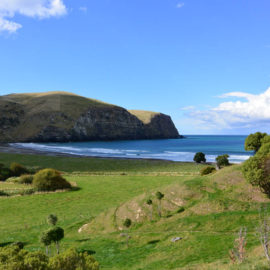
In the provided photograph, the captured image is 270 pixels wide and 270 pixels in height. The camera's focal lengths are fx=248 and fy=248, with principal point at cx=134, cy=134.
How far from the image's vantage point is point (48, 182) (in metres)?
48.6

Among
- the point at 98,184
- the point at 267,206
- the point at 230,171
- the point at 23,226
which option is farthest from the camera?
the point at 98,184

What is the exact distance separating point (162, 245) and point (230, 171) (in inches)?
424

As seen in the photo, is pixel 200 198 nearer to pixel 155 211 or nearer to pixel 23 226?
pixel 155 211

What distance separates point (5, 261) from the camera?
9.23 m

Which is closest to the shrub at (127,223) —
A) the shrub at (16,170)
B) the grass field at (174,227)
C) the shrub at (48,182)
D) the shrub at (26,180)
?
the grass field at (174,227)

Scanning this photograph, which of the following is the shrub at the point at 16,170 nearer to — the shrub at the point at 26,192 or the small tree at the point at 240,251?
the shrub at the point at 26,192

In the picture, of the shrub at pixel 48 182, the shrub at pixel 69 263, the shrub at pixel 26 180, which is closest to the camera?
the shrub at pixel 69 263

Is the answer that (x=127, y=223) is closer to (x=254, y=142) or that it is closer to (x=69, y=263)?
(x=69, y=263)

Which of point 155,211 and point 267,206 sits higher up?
point 267,206

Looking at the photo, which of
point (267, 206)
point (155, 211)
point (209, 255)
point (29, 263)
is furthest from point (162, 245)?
point (29, 263)

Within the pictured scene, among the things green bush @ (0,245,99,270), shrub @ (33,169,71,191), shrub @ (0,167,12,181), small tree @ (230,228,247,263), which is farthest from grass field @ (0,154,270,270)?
shrub @ (0,167,12,181)

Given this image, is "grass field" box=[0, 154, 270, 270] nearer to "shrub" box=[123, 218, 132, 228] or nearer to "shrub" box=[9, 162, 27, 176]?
"shrub" box=[123, 218, 132, 228]

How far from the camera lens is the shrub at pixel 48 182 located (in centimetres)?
4859

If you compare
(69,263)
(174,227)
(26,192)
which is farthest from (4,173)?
(69,263)
